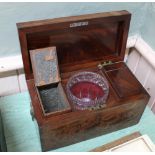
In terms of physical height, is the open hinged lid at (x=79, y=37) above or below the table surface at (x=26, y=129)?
above

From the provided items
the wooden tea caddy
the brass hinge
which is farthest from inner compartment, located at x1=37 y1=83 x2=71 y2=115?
the brass hinge

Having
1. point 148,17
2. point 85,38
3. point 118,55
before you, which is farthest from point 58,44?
point 148,17

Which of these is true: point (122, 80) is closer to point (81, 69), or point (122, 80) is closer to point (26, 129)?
point (81, 69)

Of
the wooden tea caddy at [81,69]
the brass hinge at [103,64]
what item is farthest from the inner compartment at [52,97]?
the brass hinge at [103,64]

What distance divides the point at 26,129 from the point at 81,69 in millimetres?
237

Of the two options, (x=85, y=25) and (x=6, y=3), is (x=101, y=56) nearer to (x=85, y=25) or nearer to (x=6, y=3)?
(x=85, y=25)

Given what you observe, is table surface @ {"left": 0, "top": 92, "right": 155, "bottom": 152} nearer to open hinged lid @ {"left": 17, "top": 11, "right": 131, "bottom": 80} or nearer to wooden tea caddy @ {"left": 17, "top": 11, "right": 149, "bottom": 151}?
wooden tea caddy @ {"left": 17, "top": 11, "right": 149, "bottom": 151}

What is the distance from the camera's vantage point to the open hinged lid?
1.88ft

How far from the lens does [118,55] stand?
2.31 feet

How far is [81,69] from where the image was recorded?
69 centimetres

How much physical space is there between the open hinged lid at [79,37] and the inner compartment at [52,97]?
0.17ft

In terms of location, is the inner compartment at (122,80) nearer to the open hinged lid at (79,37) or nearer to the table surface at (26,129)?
the open hinged lid at (79,37)

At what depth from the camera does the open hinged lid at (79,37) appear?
1.88 ft

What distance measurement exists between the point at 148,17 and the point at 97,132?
40cm
